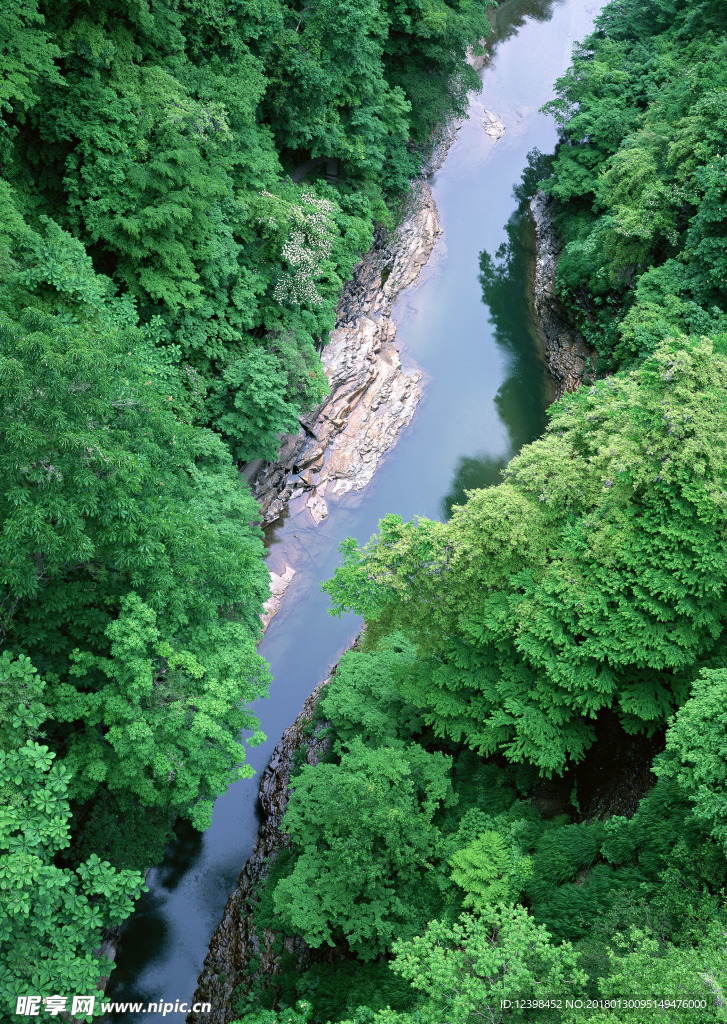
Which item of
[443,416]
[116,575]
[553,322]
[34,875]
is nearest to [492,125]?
[553,322]

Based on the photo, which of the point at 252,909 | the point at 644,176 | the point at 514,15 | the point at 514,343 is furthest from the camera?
the point at 514,15

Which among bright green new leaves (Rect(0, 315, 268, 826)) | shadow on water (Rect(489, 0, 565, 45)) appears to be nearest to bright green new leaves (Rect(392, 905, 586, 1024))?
bright green new leaves (Rect(0, 315, 268, 826))

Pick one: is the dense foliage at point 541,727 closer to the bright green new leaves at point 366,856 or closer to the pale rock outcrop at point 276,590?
the bright green new leaves at point 366,856

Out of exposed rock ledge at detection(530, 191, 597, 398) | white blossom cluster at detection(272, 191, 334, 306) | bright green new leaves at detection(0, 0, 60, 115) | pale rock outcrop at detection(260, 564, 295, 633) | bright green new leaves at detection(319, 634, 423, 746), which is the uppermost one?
exposed rock ledge at detection(530, 191, 597, 398)

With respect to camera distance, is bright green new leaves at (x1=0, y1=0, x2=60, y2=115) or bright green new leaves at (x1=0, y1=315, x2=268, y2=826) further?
bright green new leaves at (x1=0, y1=0, x2=60, y2=115)

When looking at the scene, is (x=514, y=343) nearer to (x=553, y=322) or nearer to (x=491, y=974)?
(x=553, y=322)

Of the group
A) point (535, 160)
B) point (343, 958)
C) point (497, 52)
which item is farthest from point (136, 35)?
point (497, 52)

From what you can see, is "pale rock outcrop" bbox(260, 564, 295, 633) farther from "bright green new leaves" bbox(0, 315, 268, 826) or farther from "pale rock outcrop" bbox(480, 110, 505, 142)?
"pale rock outcrop" bbox(480, 110, 505, 142)
